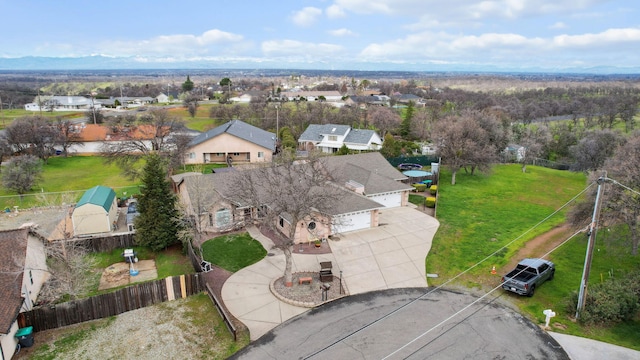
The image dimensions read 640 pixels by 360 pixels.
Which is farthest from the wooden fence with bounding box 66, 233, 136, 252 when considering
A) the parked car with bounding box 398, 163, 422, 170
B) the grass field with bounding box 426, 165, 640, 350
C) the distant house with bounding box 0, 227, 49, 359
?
the parked car with bounding box 398, 163, 422, 170

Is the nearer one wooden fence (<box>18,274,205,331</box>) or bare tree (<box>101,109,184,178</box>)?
wooden fence (<box>18,274,205,331</box>)

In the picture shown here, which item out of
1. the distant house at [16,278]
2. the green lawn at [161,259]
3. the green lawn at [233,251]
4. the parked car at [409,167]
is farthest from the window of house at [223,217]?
the parked car at [409,167]

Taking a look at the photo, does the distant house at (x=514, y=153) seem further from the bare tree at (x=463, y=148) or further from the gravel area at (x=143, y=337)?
the gravel area at (x=143, y=337)

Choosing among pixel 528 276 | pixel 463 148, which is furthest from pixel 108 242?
pixel 463 148

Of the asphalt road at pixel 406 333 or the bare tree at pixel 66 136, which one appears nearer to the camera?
the asphalt road at pixel 406 333

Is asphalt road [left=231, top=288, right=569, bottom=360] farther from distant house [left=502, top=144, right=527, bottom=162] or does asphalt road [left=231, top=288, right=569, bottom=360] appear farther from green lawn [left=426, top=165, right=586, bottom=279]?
distant house [left=502, top=144, right=527, bottom=162]

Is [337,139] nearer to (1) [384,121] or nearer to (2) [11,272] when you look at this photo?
(1) [384,121]
